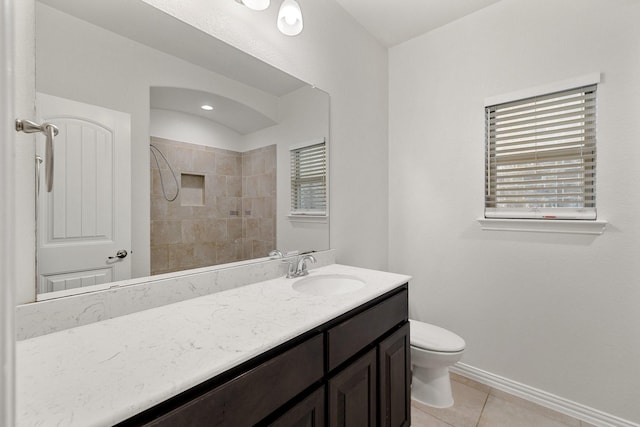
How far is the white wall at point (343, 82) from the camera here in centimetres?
136

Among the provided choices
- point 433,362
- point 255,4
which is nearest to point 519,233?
point 433,362

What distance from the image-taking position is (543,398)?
1771 mm

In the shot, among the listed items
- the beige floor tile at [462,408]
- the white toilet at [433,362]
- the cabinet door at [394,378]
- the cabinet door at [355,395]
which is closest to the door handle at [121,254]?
the cabinet door at [355,395]

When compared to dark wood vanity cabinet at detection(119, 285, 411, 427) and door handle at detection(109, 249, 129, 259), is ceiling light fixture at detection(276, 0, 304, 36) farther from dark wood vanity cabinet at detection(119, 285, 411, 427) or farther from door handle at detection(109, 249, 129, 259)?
dark wood vanity cabinet at detection(119, 285, 411, 427)

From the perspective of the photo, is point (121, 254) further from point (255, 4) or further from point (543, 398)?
point (543, 398)

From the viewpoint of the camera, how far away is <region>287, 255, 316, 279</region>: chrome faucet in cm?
152

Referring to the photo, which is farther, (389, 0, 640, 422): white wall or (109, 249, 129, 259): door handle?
(389, 0, 640, 422): white wall

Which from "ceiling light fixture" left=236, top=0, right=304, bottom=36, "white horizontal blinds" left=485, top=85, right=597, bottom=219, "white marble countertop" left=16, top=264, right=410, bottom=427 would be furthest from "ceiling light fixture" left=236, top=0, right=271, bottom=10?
"white horizontal blinds" left=485, top=85, right=597, bottom=219

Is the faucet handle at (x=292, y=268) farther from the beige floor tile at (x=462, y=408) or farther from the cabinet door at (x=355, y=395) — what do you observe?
the beige floor tile at (x=462, y=408)

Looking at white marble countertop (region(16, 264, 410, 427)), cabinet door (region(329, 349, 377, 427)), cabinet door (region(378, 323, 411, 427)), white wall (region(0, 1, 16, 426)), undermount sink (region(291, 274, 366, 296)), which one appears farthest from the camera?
undermount sink (region(291, 274, 366, 296))

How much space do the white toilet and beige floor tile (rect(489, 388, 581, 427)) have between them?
367 mm

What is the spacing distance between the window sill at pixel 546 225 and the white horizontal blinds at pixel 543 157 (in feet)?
0.13

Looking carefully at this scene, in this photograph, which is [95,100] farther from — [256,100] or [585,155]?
[585,155]

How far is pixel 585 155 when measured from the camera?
1649mm
